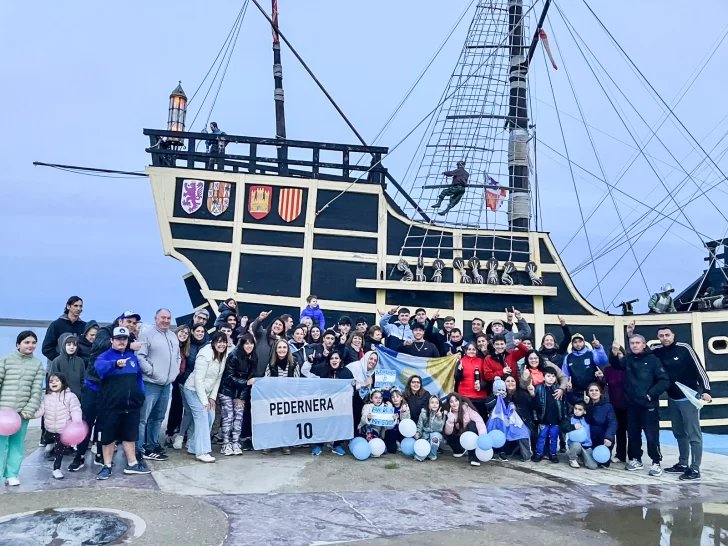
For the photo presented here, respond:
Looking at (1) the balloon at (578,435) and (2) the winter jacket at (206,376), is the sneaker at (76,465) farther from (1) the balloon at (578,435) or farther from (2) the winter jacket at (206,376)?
(1) the balloon at (578,435)

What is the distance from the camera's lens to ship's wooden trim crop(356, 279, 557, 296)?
1055 centimetres

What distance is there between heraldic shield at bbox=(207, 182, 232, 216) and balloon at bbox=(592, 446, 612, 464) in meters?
7.77

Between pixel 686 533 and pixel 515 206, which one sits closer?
pixel 686 533

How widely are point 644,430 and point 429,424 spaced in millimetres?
2555

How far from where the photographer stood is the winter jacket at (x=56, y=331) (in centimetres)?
621

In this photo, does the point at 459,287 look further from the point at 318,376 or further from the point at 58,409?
the point at 58,409

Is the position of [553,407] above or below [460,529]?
above

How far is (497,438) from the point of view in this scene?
21.2 ft

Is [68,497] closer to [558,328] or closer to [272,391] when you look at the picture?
[272,391]

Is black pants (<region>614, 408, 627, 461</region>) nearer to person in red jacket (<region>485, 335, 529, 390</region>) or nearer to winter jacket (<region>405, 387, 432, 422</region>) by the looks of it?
person in red jacket (<region>485, 335, 529, 390</region>)

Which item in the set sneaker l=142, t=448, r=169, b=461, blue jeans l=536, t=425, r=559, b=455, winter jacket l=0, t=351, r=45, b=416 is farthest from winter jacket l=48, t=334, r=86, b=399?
blue jeans l=536, t=425, r=559, b=455

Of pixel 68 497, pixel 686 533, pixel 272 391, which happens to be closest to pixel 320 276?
pixel 272 391

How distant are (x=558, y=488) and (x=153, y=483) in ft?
13.2

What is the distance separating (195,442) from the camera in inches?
235
